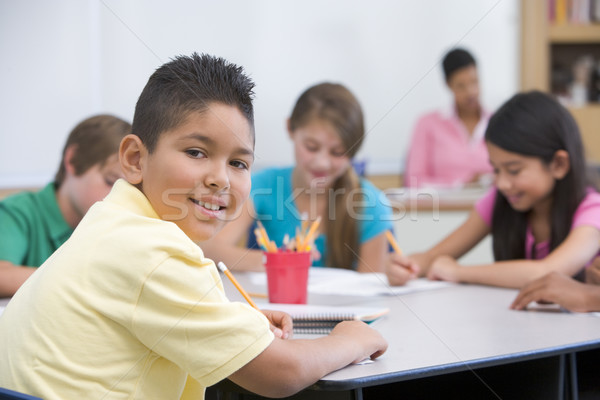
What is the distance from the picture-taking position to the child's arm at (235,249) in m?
1.89

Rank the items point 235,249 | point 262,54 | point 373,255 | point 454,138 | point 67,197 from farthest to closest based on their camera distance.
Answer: point 454,138 < point 262,54 < point 373,255 < point 235,249 < point 67,197

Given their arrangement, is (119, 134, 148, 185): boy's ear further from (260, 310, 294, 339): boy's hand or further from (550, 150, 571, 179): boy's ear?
(550, 150, 571, 179): boy's ear

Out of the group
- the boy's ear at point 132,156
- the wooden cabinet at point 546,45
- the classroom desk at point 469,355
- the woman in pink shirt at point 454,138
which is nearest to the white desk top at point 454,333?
the classroom desk at point 469,355

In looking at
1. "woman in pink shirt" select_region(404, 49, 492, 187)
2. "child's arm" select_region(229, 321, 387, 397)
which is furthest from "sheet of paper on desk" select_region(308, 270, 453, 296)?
"woman in pink shirt" select_region(404, 49, 492, 187)

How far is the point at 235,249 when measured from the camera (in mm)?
1973

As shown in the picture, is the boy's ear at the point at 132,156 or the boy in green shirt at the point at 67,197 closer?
the boy's ear at the point at 132,156

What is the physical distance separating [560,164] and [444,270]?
0.40 meters

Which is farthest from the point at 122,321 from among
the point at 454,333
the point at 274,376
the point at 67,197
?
the point at 67,197

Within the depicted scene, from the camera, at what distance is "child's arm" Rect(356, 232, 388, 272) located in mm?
2117

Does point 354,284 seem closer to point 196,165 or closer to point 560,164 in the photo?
point 560,164

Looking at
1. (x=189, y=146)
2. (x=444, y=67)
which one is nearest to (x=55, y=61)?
(x=444, y=67)

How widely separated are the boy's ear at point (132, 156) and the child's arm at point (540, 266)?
3.39 ft

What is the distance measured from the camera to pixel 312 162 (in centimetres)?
210

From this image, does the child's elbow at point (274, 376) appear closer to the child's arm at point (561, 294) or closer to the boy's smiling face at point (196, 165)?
the boy's smiling face at point (196, 165)
